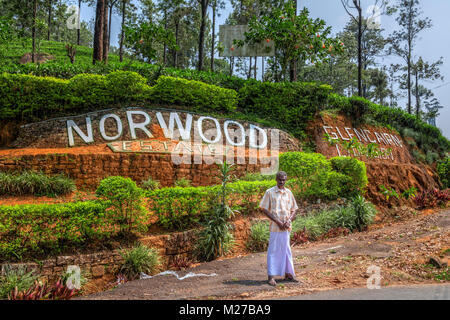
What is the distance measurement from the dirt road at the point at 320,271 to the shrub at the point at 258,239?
55 centimetres

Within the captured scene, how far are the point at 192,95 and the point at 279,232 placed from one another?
908cm

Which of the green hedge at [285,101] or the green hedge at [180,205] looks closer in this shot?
the green hedge at [180,205]

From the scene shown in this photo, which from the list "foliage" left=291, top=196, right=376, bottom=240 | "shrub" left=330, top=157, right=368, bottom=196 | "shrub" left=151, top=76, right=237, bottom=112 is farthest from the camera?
"shrub" left=151, top=76, right=237, bottom=112

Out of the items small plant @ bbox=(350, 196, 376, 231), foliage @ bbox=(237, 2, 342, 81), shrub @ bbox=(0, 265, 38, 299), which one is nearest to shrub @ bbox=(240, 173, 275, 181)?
small plant @ bbox=(350, 196, 376, 231)

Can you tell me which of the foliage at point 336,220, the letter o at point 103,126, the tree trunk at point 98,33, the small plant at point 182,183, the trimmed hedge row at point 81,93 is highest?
the tree trunk at point 98,33

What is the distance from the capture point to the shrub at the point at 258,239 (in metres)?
7.45

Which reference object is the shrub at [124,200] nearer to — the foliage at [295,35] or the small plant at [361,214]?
the small plant at [361,214]

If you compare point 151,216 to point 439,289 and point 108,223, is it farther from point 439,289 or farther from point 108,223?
point 439,289

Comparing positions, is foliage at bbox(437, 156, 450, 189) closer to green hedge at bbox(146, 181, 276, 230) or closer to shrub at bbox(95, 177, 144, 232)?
green hedge at bbox(146, 181, 276, 230)

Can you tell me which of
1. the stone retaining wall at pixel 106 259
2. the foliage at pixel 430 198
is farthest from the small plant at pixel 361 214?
the stone retaining wall at pixel 106 259

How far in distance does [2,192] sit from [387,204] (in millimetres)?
11946

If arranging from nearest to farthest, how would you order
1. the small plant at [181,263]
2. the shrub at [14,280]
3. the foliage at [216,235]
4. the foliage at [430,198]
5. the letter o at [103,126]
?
the shrub at [14,280] < the small plant at [181,263] < the foliage at [216,235] < the letter o at [103,126] < the foliage at [430,198]

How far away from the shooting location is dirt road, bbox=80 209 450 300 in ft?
15.1

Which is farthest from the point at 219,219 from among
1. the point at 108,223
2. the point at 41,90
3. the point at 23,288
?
the point at 41,90
